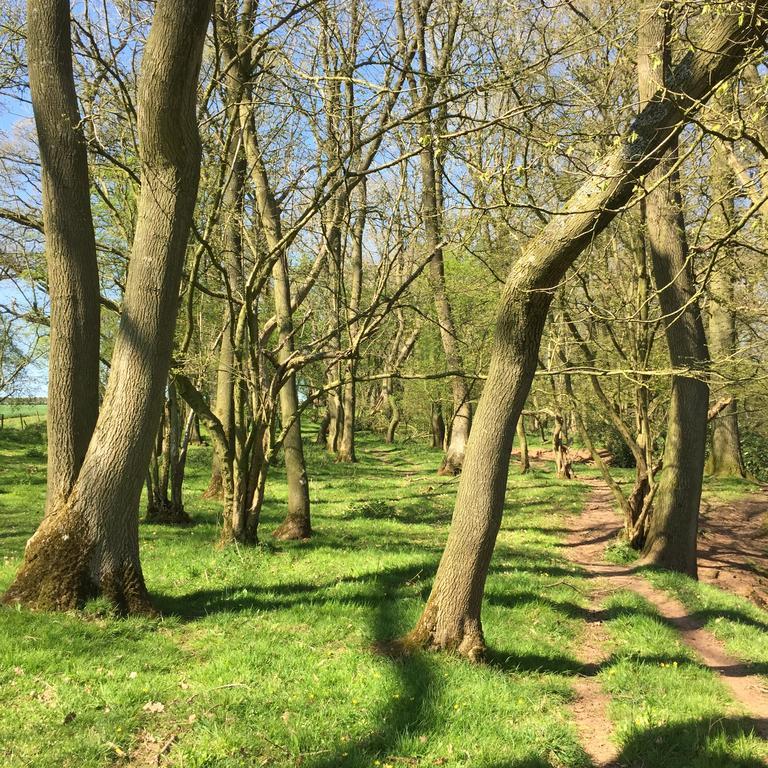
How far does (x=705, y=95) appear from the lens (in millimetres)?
4992

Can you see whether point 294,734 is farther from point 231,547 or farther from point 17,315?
point 17,315

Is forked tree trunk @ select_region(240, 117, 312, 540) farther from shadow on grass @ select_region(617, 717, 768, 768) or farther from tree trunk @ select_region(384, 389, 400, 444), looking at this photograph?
tree trunk @ select_region(384, 389, 400, 444)

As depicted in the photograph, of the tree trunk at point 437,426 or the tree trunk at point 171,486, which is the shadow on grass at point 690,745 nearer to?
the tree trunk at point 171,486

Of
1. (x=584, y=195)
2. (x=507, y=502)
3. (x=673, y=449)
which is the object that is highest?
(x=584, y=195)

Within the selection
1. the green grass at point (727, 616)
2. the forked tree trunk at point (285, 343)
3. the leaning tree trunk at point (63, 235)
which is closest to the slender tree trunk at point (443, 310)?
the forked tree trunk at point (285, 343)

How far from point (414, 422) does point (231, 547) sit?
98.0ft

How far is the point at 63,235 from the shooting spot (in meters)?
5.89

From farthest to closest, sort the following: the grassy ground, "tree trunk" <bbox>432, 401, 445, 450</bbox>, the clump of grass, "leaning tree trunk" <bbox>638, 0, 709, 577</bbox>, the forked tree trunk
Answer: "tree trunk" <bbox>432, 401, 445, 450</bbox> < the clump of grass < "leaning tree trunk" <bbox>638, 0, 709, 577</bbox> < the forked tree trunk < the grassy ground

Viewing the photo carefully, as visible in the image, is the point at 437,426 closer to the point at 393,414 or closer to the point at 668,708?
the point at 393,414

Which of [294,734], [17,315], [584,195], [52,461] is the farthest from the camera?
[17,315]

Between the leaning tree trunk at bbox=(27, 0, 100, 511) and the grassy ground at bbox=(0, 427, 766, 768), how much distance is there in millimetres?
1815

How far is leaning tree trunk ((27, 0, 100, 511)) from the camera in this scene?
5824 millimetres

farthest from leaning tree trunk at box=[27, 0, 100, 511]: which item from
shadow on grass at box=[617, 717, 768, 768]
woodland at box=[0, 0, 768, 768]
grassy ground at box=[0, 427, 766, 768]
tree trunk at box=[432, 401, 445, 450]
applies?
tree trunk at box=[432, 401, 445, 450]

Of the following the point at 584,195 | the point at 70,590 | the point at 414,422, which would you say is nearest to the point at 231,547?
the point at 70,590
